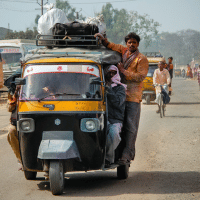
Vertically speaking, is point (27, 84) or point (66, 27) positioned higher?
point (66, 27)

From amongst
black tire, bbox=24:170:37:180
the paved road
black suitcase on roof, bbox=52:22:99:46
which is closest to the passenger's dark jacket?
the paved road

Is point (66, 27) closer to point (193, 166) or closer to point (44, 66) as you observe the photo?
point (44, 66)

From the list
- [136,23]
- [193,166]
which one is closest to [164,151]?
[193,166]

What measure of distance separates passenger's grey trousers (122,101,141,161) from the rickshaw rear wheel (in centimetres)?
131

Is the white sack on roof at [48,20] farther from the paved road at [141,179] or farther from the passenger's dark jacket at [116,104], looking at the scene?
the paved road at [141,179]

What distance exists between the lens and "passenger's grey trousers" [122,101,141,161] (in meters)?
6.98

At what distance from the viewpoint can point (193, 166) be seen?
319 inches

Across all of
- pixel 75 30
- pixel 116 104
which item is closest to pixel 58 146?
pixel 116 104

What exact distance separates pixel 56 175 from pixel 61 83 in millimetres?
1223

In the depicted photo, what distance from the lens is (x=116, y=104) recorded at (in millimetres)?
6719

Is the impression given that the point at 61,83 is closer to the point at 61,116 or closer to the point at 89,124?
the point at 61,116

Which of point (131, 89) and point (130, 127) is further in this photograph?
point (131, 89)

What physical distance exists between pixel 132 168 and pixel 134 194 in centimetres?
200

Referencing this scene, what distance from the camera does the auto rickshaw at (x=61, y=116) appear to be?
5.93 m
